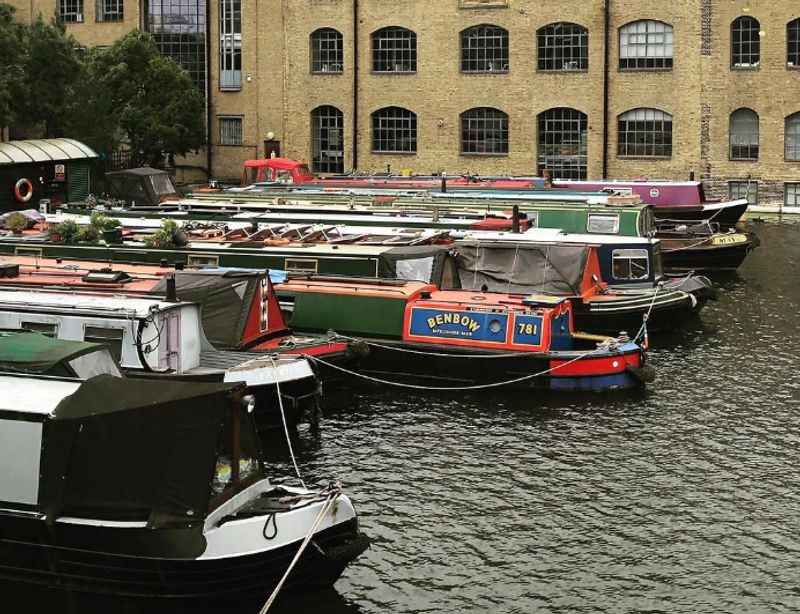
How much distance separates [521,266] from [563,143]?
91.3ft

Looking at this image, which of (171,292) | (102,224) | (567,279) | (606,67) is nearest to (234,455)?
(171,292)

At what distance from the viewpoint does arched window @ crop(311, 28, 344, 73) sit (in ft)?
201

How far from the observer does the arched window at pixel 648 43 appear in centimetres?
5706

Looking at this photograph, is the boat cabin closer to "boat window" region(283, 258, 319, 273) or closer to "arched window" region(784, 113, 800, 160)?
"boat window" region(283, 258, 319, 273)

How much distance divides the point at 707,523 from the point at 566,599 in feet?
12.2

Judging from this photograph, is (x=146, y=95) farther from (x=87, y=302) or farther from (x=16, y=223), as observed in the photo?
(x=87, y=302)

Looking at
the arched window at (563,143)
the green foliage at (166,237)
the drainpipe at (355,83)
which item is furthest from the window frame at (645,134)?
the green foliage at (166,237)

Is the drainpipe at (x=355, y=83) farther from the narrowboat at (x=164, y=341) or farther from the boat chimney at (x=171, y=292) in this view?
the boat chimney at (x=171, y=292)

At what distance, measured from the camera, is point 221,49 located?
6338 cm

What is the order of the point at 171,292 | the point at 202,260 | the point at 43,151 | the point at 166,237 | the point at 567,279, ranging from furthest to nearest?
1. the point at 43,151
2. the point at 166,237
3. the point at 202,260
4. the point at 567,279
5. the point at 171,292

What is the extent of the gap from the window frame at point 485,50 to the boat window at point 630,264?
25452 millimetres

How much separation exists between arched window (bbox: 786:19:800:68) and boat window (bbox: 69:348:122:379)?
42.9 metres

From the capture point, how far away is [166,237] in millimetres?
33812

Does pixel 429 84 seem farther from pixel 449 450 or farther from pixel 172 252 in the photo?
pixel 449 450
